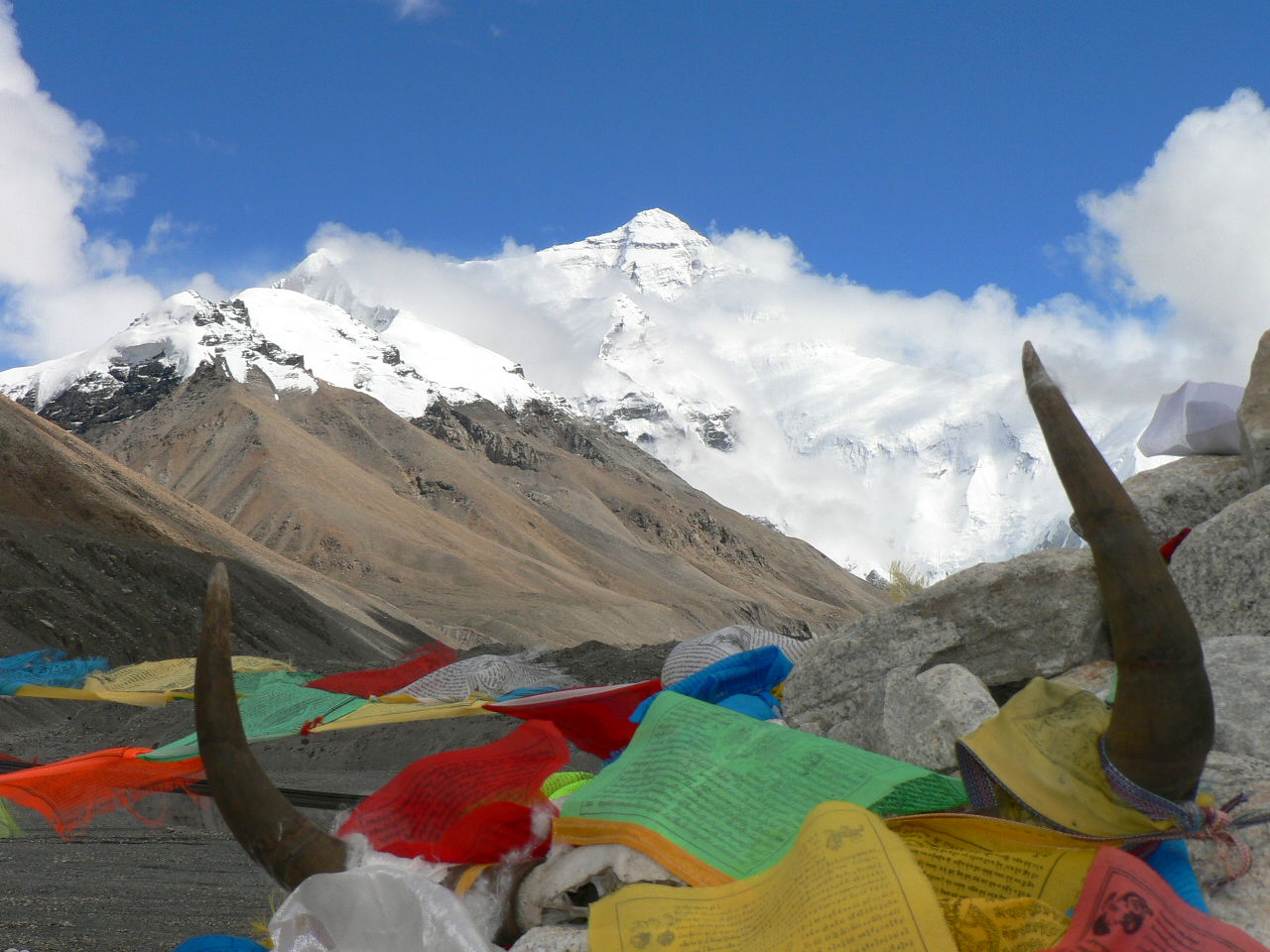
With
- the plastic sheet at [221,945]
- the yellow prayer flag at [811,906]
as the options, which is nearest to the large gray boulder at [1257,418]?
the yellow prayer flag at [811,906]

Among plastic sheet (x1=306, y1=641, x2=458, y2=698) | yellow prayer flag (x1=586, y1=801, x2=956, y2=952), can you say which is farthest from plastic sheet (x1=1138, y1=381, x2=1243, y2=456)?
plastic sheet (x1=306, y1=641, x2=458, y2=698)

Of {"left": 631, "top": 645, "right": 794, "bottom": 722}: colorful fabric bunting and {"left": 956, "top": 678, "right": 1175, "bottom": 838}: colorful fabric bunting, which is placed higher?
{"left": 631, "top": 645, "right": 794, "bottom": 722}: colorful fabric bunting

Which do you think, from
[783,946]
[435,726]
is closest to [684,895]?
[783,946]

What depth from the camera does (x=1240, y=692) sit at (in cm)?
292

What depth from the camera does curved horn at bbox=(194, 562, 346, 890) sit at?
218 cm

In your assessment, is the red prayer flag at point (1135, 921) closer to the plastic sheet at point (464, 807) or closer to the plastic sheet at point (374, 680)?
the plastic sheet at point (464, 807)

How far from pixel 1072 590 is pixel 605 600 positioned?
4676 centimetres

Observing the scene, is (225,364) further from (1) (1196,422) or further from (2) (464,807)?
(2) (464,807)

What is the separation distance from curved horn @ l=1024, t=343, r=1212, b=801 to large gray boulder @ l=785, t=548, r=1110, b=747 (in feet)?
8.49

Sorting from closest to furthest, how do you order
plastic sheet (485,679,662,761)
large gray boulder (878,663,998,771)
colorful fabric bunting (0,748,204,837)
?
large gray boulder (878,663,998,771), colorful fabric bunting (0,748,204,837), plastic sheet (485,679,662,761)

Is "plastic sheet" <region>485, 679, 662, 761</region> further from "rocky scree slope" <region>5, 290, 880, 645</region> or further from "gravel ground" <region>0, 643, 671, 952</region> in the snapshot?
"rocky scree slope" <region>5, 290, 880, 645</region>

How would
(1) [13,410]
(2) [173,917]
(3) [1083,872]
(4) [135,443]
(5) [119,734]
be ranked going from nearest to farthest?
(3) [1083,872]
(2) [173,917]
(5) [119,734]
(1) [13,410]
(4) [135,443]

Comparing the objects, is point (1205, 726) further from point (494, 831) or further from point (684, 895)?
point (494, 831)

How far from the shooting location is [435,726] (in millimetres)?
8609
